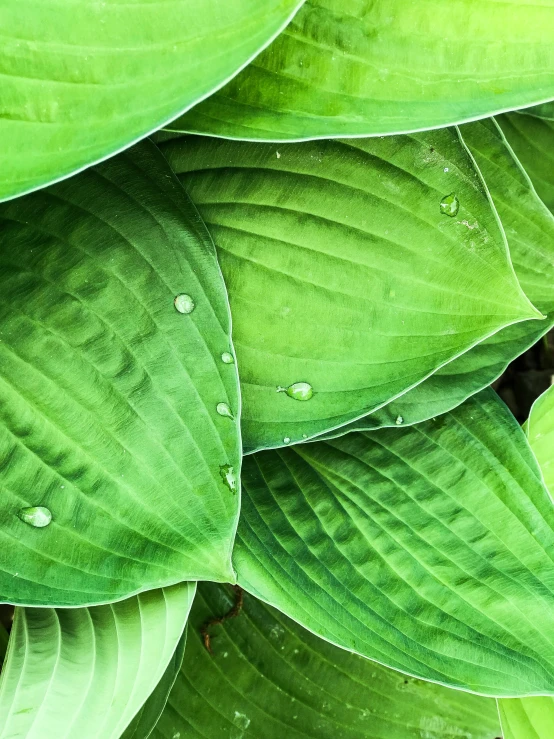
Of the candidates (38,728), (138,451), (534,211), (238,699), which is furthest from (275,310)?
(238,699)

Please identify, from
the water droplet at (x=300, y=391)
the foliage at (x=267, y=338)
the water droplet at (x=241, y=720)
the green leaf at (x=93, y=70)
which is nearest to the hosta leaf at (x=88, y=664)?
the foliage at (x=267, y=338)

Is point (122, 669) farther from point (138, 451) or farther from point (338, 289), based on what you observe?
point (338, 289)

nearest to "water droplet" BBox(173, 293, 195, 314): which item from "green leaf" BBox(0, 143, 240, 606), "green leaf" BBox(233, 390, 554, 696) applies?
"green leaf" BBox(0, 143, 240, 606)

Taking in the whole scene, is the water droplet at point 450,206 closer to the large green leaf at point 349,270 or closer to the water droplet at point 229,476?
the large green leaf at point 349,270

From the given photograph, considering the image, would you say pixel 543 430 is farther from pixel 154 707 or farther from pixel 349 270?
pixel 154 707

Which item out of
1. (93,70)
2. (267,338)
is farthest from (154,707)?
(93,70)

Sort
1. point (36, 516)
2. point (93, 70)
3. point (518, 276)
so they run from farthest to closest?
1. point (518, 276)
2. point (36, 516)
3. point (93, 70)
